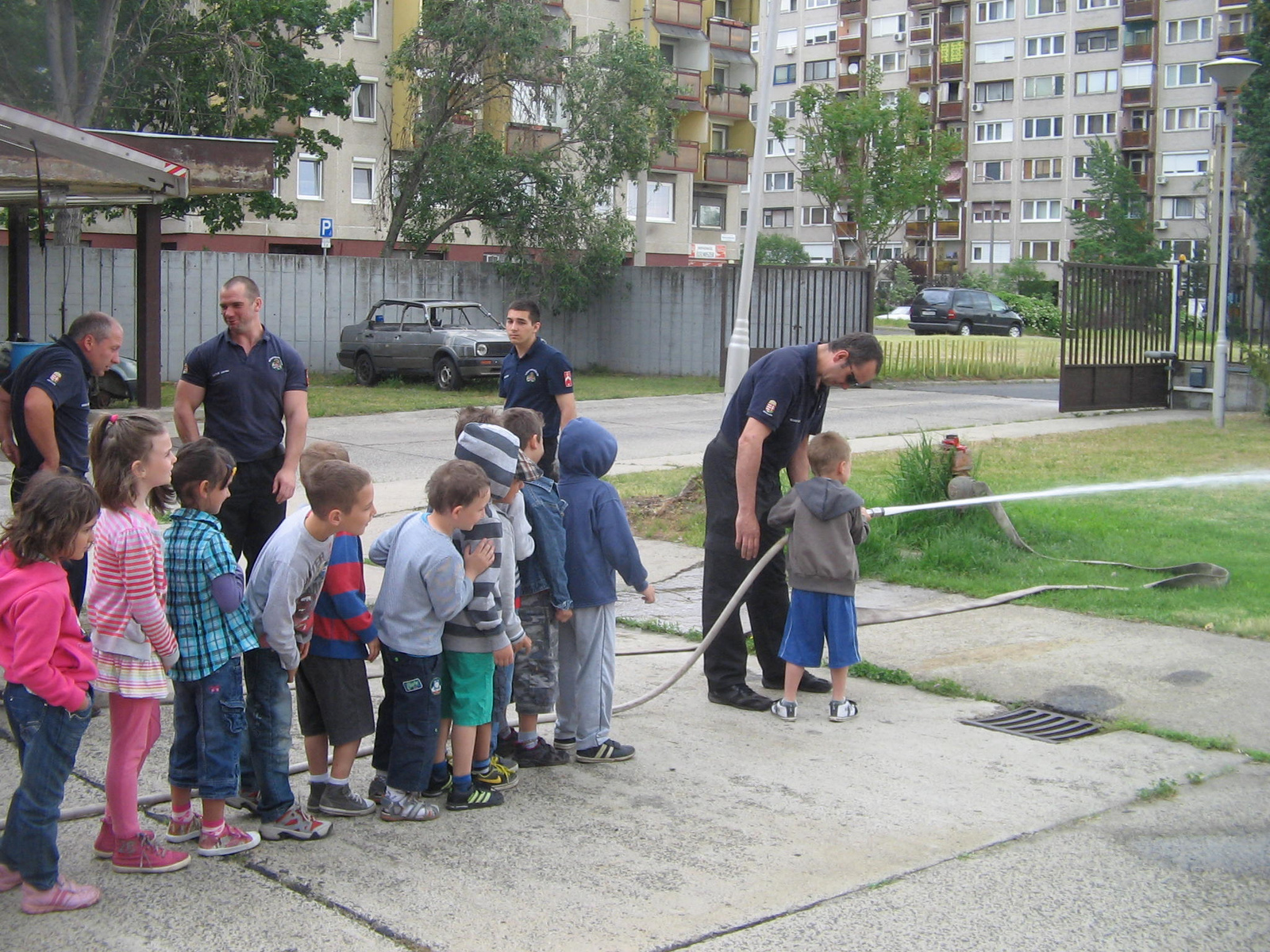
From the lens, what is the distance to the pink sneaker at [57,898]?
3773 mm

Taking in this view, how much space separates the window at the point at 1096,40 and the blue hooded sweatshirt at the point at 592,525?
79218 millimetres

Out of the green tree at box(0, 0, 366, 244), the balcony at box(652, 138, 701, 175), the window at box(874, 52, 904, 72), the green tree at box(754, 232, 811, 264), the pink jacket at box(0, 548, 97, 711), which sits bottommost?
the pink jacket at box(0, 548, 97, 711)

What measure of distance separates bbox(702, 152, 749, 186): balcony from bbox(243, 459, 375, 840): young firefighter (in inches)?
2026

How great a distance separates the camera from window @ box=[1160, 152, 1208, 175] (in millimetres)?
73250

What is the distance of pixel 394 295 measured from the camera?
89.2 ft

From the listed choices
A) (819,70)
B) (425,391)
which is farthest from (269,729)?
(819,70)

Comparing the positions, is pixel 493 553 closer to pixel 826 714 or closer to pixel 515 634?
pixel 515 634

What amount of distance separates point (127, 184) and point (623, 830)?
864cm

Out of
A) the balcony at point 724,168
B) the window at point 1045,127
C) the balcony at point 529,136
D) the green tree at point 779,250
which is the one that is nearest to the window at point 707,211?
the balcony at point 724,168

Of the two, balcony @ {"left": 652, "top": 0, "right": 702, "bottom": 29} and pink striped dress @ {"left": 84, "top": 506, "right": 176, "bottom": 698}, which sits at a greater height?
balcony @ {"left": 652, "top": 0, "right": 702, "bottom": 29}

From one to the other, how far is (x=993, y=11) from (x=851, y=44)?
1021cm

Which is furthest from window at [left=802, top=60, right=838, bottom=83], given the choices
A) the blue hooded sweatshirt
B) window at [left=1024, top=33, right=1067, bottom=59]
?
the blue hooded sweatshirt

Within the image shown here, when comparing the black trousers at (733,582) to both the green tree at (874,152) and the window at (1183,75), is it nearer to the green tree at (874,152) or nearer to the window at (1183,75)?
the green tree at (874,152)

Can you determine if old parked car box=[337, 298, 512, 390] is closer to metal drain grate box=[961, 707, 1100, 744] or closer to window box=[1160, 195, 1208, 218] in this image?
metal drain grate box=[961, 707, 1100, 744]
